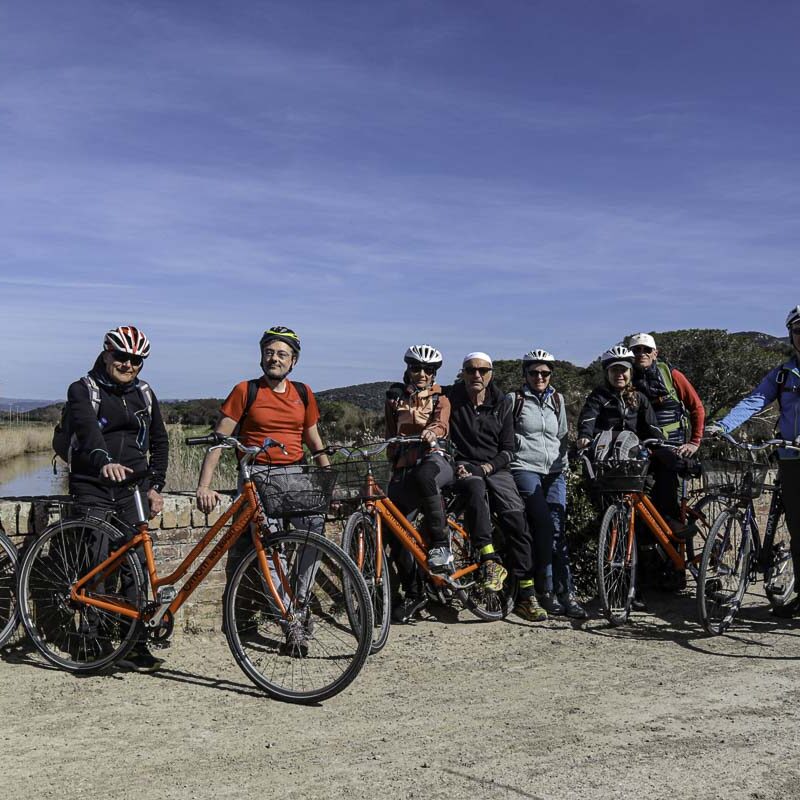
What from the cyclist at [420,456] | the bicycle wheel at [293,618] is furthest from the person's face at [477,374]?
the bicycle wheel at [293,618]

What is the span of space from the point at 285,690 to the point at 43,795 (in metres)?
1.46

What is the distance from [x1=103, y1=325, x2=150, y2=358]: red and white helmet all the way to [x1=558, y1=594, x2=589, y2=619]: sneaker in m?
3.70

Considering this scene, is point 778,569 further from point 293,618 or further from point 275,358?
point 275,358

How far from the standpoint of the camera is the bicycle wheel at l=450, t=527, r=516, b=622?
6.82 metres

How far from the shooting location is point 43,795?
396 cm

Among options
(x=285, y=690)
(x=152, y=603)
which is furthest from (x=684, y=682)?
(x=152, y=603)

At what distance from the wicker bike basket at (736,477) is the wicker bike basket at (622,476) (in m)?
0.51

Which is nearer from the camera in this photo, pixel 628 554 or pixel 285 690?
pixel 285 690

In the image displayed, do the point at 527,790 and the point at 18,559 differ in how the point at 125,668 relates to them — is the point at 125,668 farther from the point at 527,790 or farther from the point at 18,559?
the point at 527,790

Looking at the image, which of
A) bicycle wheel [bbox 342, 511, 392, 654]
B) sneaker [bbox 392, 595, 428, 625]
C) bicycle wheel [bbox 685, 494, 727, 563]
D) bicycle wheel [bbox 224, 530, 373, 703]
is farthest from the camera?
bicycle wheel [bbox 685, 494, 727, 563]

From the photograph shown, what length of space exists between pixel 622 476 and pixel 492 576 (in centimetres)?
119

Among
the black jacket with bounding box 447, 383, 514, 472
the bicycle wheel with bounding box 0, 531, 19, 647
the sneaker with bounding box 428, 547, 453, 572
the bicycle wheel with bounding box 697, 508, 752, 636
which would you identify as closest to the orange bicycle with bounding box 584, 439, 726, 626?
the bicycle wheel with bounding box 697, 508, 752, 636

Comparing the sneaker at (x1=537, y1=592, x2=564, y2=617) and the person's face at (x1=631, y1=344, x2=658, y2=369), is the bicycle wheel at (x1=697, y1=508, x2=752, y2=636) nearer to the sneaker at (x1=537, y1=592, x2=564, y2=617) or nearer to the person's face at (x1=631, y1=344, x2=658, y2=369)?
the sneaker at (x1=537, y1=592, x2=564, y2=617)

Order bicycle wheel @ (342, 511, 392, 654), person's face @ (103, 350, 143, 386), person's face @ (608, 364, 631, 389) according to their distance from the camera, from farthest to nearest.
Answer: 1. person's face @ (608, 364, 631, 389)
2. bicycle wheel @ (342, 511, 392, 654)
3. person's face @ (103, 350, 143, 386)
